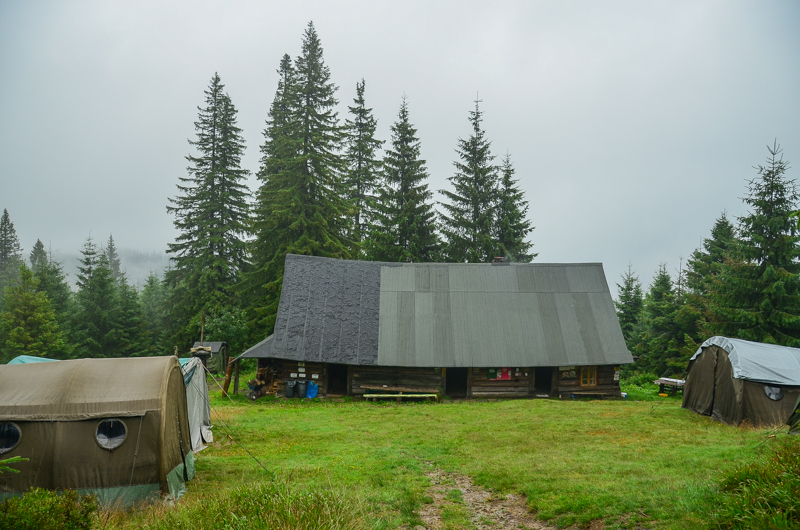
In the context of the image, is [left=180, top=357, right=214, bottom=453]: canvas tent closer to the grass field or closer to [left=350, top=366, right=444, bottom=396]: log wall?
the grass field

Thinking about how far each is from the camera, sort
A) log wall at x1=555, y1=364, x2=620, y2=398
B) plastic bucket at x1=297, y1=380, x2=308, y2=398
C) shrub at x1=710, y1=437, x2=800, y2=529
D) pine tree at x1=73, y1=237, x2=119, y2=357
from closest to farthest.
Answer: shrub at x1=710, y1=437, x2=800, y2=529
plastic bucket at x1=297, y1=380, x2=308, y2=398
log wall at x1=555, y1=364, x2=620, y2=398
pine tree at x1=73, y1=237, x2=119, y2=357

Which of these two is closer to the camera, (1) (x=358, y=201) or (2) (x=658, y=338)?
(2) (x=658, y=338)

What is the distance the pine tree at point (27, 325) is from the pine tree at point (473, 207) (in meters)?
28.6

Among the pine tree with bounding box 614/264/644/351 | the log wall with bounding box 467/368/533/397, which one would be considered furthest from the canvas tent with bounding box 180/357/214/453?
the pine tree with bounding box 614/264/644/351

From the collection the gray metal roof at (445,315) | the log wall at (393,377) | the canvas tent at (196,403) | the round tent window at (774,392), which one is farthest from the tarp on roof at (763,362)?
the canvas tent at (196,403)

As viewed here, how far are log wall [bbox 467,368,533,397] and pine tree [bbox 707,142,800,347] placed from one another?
1113 cm

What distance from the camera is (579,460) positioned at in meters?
10.7

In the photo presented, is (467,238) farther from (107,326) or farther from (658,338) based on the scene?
(107,326)

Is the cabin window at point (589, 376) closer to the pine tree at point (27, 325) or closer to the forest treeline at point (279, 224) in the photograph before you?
the forest treeline at point (279, 224)

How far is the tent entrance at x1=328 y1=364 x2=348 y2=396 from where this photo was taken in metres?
22.4

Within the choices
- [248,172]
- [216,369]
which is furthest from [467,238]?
[216,369]

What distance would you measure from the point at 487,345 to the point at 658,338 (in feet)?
49.8

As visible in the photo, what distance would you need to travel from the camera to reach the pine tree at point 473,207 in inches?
1371

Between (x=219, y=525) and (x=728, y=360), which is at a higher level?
(x=728, y=360)
